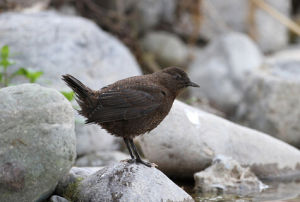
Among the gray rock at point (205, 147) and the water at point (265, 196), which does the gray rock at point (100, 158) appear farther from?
the water at point (265, 196)

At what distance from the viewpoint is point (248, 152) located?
6301mm

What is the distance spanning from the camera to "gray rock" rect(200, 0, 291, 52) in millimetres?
12609

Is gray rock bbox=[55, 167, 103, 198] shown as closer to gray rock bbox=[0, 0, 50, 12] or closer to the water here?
the water

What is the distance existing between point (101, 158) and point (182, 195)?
2122 millimetres

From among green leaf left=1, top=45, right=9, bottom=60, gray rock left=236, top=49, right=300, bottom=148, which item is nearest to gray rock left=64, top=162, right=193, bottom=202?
green leaf left=1, top=45, right=9, bottom=60

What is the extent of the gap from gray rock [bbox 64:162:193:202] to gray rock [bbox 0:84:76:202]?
0.43m

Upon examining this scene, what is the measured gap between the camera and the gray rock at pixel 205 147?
5.89 m

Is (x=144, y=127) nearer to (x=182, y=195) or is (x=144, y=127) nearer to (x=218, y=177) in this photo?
(x=182, y=195)

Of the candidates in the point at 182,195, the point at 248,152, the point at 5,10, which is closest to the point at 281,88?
the point at 248,152

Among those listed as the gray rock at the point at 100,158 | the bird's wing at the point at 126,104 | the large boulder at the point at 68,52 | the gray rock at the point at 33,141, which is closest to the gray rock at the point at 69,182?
the gray rock at the point at 33,141

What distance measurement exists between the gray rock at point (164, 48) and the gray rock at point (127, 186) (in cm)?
741

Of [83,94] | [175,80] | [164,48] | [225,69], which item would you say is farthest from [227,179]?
[164,48]

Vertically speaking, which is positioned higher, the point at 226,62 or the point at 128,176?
the point at 226,62

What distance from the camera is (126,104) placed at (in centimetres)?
487
